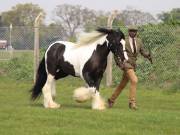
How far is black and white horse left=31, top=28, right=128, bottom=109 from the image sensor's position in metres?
12.8

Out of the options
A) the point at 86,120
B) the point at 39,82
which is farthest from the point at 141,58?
the point at 86,120

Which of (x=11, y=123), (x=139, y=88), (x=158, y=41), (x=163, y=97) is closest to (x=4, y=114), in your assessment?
(x=11, y=123)

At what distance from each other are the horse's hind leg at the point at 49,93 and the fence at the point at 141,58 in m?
5.77

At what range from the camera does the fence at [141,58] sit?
64.3 feet

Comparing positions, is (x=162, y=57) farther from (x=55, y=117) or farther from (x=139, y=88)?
(x=55, y=117)

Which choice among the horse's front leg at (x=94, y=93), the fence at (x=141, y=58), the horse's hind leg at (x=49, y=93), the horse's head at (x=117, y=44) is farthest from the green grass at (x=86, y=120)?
the fence at (x=141, y=58)

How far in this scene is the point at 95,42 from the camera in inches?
517

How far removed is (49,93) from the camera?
13445 mm

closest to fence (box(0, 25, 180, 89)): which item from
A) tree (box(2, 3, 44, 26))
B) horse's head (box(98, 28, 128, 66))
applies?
horse's head (box(98, 28, 128, 66))

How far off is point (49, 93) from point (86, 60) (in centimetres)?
120

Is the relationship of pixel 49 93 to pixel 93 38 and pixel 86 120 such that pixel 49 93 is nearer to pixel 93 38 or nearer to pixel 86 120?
pixel 93 38

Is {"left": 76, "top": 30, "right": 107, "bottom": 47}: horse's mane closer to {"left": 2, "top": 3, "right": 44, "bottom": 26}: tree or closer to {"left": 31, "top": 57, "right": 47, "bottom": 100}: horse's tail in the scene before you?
{"left": 31, "top": 57, "right": 47, "bottom": 100}: horse's tail

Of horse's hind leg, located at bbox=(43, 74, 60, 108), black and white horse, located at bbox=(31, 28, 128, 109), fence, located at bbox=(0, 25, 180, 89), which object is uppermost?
black and white horse, located at bbox=(31, 28, 128, 109)

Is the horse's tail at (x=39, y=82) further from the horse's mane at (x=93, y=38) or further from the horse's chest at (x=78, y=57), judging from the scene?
the horse's mane at (x=93, y=38)
